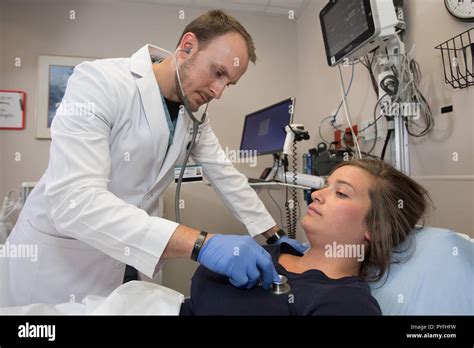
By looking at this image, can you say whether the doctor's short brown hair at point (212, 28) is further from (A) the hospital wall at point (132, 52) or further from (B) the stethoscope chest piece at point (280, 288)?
(A) the hospital wall at point (132, 52)

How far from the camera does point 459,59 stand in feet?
3.90

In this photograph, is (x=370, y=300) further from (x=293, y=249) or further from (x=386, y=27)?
(x=386, y=27)

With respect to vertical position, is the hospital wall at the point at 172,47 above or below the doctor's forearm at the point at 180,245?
above

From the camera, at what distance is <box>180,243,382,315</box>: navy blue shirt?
73cm

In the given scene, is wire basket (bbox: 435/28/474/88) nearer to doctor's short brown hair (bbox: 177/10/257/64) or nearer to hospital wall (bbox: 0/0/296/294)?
doctor's short brown hair (bbox: 177/10/257/64)

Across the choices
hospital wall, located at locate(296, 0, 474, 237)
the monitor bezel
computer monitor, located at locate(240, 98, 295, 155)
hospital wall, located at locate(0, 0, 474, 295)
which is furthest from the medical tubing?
hospital wall, located at locate(0, 0, 474, 295)

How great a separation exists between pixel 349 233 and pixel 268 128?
1.38 metres

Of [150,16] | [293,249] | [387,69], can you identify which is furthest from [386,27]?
[150,16]

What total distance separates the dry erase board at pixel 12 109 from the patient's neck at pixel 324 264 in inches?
97.9

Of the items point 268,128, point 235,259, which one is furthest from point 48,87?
point 235,259

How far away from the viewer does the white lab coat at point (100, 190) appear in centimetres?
76

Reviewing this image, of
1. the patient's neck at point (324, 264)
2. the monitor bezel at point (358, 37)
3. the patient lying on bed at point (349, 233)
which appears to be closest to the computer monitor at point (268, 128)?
the monitor bezel at point (358, 37)

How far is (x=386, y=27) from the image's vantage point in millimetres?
1114

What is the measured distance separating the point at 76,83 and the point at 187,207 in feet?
5.79
